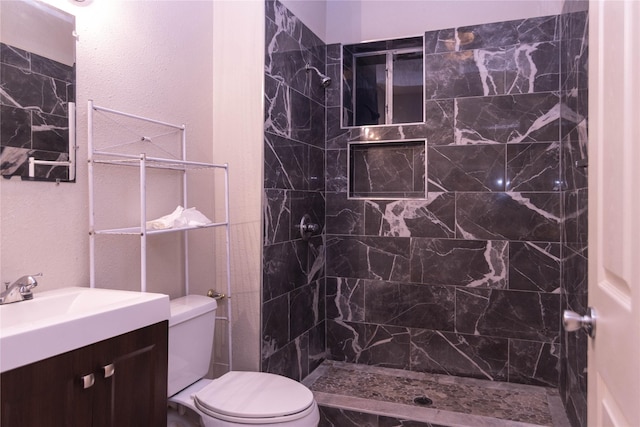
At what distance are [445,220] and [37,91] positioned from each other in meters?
2.30

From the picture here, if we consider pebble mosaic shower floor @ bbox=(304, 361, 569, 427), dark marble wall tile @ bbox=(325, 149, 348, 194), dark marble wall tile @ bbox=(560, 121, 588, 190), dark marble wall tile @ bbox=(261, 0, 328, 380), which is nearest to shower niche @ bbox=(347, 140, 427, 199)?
dark marble wall tile @ bbox=(325, 149, 348, 194)

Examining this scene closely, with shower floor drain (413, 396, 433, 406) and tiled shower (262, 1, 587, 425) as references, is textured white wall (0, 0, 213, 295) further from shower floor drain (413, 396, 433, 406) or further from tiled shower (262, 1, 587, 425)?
shower floor drain (413, 396, 433, 406)

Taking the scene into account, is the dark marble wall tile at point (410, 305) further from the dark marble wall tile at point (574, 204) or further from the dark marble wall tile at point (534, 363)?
the dark marble wall tile at point (574, 204)

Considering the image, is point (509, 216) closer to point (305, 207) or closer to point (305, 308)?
point (305, 207)

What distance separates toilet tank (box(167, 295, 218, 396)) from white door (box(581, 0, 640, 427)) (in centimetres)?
144

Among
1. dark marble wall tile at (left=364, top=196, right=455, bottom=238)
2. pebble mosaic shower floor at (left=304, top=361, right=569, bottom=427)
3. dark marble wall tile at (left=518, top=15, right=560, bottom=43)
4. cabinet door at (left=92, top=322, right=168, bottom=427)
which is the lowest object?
pebble mosaic shower floor at (left=304, top=361, right=569, bottom=427)

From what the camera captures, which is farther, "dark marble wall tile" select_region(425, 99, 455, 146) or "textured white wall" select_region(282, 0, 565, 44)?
"dark marble wall tile" select_region(425, 99, 455, 146)

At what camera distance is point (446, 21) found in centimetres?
290

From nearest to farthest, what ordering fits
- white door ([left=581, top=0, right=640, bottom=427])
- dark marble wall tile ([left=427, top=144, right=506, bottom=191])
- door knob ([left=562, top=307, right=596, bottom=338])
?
1. white door ([left=581, top=0, right=640, bottom=427])
2. door knob ([left=562, top=307, right=596, bottom=338])
3. dark marble wall tile ([left=427, top=144, right=506, bottom=191])

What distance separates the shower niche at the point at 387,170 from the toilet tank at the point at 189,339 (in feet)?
4.84

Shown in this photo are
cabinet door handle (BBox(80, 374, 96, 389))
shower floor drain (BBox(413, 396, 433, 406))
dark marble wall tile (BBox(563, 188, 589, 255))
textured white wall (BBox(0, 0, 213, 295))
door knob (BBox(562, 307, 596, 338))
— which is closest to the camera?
door knob (BBox(562, 307, 596, 338))

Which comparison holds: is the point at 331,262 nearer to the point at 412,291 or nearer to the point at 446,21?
the point at 412,291

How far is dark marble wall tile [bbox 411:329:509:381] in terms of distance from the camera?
2803mm

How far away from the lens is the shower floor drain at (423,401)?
8.20 feet
